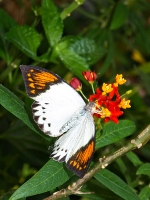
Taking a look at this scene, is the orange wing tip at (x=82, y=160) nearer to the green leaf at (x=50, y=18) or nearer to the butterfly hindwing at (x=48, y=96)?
the butterfly hindwing at (x=48, y=96)

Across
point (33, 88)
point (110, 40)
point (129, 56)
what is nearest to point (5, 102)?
point (33, 88)

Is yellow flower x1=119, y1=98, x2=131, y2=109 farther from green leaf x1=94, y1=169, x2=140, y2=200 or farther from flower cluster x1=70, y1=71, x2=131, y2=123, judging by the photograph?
green leaf x1=94, y1=169, x2=140, y2=200

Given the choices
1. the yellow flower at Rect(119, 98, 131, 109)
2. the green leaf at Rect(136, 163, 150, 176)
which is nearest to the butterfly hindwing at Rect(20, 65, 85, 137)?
the yellow flower at Rect(119, 98, 131, 109)

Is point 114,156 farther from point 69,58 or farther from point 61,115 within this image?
point 69,58

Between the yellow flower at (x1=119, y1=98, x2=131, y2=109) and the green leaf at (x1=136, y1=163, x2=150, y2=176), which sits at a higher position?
the yellow flower at (x1=119, y1=98, x2=131, y2=109)

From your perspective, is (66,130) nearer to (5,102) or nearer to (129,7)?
(5,102)

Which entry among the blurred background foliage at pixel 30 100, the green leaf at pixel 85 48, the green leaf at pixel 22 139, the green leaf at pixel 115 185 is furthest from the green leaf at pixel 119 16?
the green leaf at pixel 115 185
